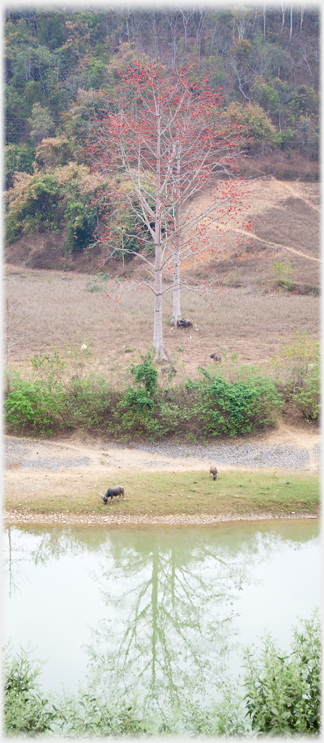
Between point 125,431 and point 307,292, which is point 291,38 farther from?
point 125,431

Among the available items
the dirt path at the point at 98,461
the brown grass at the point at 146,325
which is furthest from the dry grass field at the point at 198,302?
the dirt path at the point at 98,461

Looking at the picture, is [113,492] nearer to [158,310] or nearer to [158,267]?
[158,310]

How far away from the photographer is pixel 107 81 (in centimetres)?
4006

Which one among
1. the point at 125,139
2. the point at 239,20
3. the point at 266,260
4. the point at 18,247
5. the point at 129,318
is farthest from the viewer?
the point at 239,20

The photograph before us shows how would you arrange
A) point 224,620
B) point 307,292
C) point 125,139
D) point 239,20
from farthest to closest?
point 239,20 → point 307,292 → point 125,139 → point 224,620

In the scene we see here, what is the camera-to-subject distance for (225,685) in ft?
18.7

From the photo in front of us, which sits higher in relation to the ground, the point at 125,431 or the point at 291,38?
the point at 291,38

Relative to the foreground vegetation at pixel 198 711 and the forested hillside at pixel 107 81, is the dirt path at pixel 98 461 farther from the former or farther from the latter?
the forested hillside at pixel 107 81

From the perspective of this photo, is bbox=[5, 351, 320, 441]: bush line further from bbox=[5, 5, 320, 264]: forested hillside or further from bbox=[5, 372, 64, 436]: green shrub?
bbox=[5, 5, 320, 264]: forested hillside

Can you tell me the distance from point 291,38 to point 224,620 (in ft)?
173

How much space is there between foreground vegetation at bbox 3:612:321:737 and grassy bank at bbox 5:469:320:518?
3.78m

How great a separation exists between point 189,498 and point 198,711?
165 inches

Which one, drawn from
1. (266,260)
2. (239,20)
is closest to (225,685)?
(266,260)

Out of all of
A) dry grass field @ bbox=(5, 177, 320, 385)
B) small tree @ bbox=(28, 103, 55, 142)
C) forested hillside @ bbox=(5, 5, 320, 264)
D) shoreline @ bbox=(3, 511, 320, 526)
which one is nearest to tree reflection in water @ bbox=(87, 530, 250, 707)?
shoreline @ bbox=(3, 511, 320, 526)
